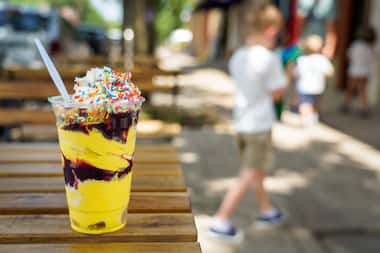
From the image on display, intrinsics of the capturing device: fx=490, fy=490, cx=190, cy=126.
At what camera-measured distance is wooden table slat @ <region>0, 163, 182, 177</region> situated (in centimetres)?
214

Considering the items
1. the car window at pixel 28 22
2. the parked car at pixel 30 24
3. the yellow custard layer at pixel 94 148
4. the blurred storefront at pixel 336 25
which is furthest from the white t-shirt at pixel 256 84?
the car window at pixel 28 22

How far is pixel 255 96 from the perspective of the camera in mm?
3549

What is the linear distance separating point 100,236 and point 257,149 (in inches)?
90.7

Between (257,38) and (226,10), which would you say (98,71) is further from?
(226,10)

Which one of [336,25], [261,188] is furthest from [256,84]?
[336,25]

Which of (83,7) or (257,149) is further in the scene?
(83,7)

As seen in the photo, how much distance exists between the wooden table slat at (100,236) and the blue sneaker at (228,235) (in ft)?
6.79

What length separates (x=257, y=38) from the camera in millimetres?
3559

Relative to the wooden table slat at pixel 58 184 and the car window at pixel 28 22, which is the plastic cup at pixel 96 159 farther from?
the car window at pixel 28 22

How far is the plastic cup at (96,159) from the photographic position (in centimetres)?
144

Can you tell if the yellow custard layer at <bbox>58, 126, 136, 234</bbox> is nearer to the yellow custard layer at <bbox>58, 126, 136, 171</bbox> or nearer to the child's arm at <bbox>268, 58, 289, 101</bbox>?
the yellow custard layer at <bbox>58, 126, 136, 171</bbox>

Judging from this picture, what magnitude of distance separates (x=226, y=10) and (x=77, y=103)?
2651 cm

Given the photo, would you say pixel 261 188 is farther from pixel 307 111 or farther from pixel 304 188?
pixel 307 111

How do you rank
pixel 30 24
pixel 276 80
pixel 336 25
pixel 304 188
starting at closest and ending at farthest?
pixel 276 80, pixel 304 188, pixel 30 24, pixel 336 25
